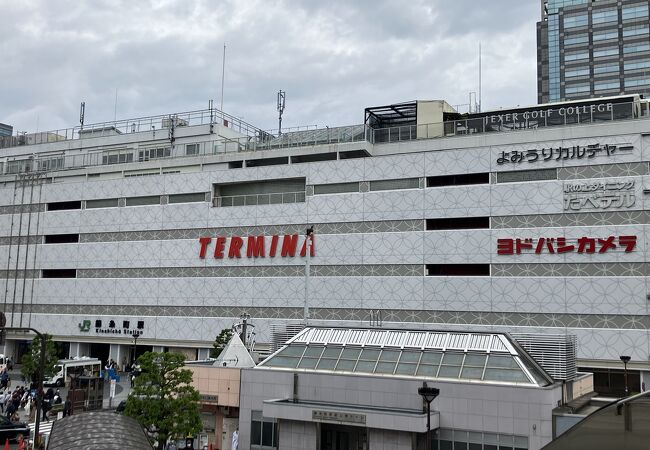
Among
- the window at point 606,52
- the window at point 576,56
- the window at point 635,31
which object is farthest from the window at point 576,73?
the window at point 635,31

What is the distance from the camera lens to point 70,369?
53906mm

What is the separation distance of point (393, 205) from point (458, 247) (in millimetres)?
6379

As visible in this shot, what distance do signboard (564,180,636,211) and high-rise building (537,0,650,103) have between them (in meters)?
72.0

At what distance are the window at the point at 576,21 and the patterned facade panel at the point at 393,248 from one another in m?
82.8

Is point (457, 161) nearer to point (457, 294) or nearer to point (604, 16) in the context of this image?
point (457, 294)

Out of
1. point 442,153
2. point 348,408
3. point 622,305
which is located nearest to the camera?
point 348,408

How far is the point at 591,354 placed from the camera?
45188 mm

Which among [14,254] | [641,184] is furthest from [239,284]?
[641,184]

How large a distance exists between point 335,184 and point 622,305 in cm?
2420

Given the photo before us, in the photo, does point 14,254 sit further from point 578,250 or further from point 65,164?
point 578,250

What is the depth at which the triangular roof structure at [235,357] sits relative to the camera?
35638 mm

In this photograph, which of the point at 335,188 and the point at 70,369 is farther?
the point at 335,188

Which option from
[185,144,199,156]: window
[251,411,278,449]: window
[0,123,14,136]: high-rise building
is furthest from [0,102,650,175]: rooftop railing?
[0,123,14,136]: high-rise building

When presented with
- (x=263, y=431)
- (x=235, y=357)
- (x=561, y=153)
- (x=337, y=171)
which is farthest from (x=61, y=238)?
(x=561, y=153)
